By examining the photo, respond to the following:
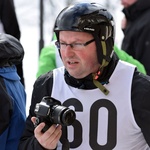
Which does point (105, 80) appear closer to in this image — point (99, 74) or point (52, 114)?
point (99, 74)

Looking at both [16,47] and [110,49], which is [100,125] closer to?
[110,49]

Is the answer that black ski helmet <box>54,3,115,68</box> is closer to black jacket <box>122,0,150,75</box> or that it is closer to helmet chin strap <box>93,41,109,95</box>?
helmet chin strap <box>93,41,109,95</box>

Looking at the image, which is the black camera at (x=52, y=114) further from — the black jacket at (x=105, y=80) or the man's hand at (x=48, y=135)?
the black jacket at (x=105, y=80)

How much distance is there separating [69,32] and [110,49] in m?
0.29

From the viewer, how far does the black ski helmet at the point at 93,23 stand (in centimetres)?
287

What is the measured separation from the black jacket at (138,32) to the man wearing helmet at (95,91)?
A: 119 inches

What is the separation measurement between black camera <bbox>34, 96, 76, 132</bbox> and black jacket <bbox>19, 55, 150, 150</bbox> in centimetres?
17

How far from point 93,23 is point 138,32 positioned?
325cm

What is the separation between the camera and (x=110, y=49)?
9.85 ft

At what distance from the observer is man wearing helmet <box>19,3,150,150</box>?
285 centimetres

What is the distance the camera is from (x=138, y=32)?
19.9 feet

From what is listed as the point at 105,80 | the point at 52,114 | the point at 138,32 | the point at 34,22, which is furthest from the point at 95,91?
the point at 34,22

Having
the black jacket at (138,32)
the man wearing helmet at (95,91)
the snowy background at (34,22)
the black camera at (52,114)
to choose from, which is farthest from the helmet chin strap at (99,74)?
the snowy background at (34,22)

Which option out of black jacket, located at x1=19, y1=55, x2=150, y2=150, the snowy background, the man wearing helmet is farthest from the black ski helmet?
the snowy background
